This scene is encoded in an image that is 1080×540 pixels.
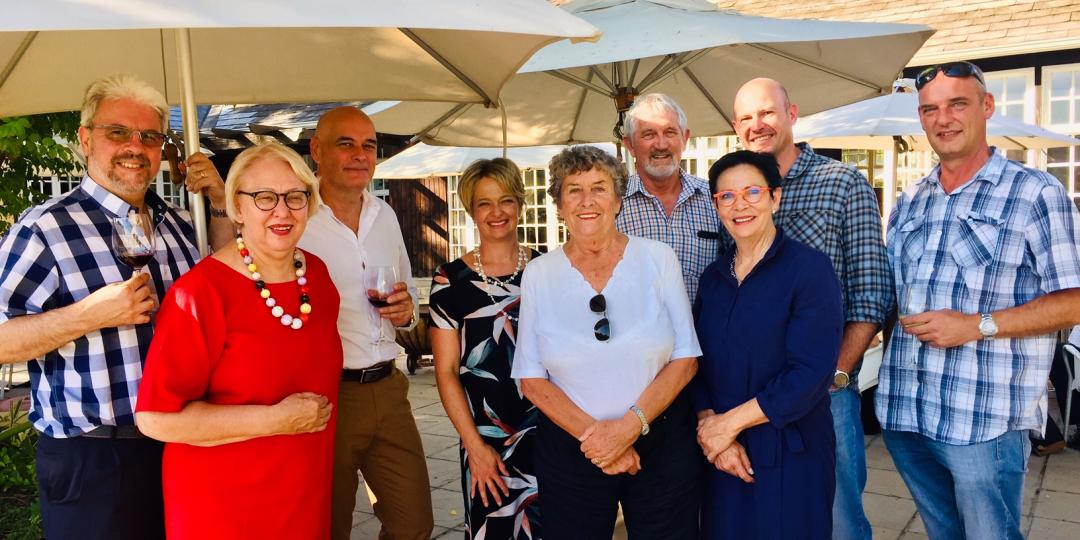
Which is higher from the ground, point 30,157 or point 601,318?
point 30,157

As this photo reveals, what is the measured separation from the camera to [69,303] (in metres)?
2.24

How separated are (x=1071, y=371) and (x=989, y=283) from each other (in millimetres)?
3781

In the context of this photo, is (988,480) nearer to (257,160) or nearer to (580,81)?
(257,160)

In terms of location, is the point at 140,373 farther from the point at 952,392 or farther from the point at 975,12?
the point at 975,12

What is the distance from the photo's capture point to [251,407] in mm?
2156

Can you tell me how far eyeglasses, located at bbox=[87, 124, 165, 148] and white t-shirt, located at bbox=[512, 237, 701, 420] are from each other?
1.30 meters

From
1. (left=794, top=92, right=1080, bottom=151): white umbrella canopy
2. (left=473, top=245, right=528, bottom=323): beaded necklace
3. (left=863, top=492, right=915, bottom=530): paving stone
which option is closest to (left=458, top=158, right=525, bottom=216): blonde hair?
(left=473, top=245, right=528, bottom=323): beaded necklace

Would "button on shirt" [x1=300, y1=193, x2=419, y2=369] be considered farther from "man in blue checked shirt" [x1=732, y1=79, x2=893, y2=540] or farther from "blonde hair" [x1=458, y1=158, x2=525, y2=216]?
"man in blue checked shirt" [x1=732, y1=79, x2=893, y2=540]

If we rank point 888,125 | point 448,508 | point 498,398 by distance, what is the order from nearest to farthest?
point 498,398 → point 448,508 → point 888,125

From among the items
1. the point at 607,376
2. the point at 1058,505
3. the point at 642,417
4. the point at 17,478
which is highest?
the point at 607,376

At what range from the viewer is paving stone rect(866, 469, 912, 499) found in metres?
4.78

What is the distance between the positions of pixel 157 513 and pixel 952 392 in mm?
2642

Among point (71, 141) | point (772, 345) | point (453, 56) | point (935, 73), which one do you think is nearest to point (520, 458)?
point (772, 345)

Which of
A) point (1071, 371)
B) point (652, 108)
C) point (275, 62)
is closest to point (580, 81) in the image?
point (652, 108)
